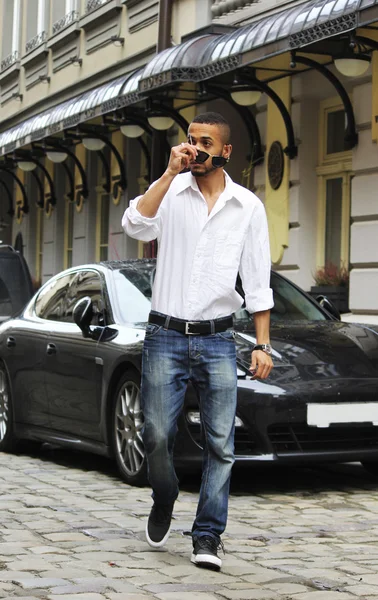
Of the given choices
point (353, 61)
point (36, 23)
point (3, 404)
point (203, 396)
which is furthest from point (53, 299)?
point (36, 23)

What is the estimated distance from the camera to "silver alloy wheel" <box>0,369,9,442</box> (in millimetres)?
10281

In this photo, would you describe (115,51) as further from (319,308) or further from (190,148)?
(190,148)

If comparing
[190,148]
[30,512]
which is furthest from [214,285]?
[30,512]

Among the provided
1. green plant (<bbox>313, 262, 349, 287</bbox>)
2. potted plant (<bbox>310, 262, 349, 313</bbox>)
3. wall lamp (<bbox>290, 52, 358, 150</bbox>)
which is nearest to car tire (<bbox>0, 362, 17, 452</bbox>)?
potted plant (<bbox>310, 262, 349, 313</bbox>)

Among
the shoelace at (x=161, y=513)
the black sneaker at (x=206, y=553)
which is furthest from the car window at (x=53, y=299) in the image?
the black sneaker at (x=206, y=553)

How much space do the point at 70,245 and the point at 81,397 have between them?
17.5m

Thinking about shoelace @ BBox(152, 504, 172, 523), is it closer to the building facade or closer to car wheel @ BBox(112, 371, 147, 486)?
car wheel @ BBox(112, 371, 147, 486)

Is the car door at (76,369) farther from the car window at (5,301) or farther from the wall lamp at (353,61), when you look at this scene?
the car window at (5,301)

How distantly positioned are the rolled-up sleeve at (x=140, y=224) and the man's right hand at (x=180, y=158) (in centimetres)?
24

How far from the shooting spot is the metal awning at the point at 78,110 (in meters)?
17.6

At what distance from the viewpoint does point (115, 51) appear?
902 inches

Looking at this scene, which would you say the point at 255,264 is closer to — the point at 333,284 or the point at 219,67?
the point at 219,67

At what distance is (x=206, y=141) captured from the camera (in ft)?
18.8

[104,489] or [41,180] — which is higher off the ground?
[41,180]
